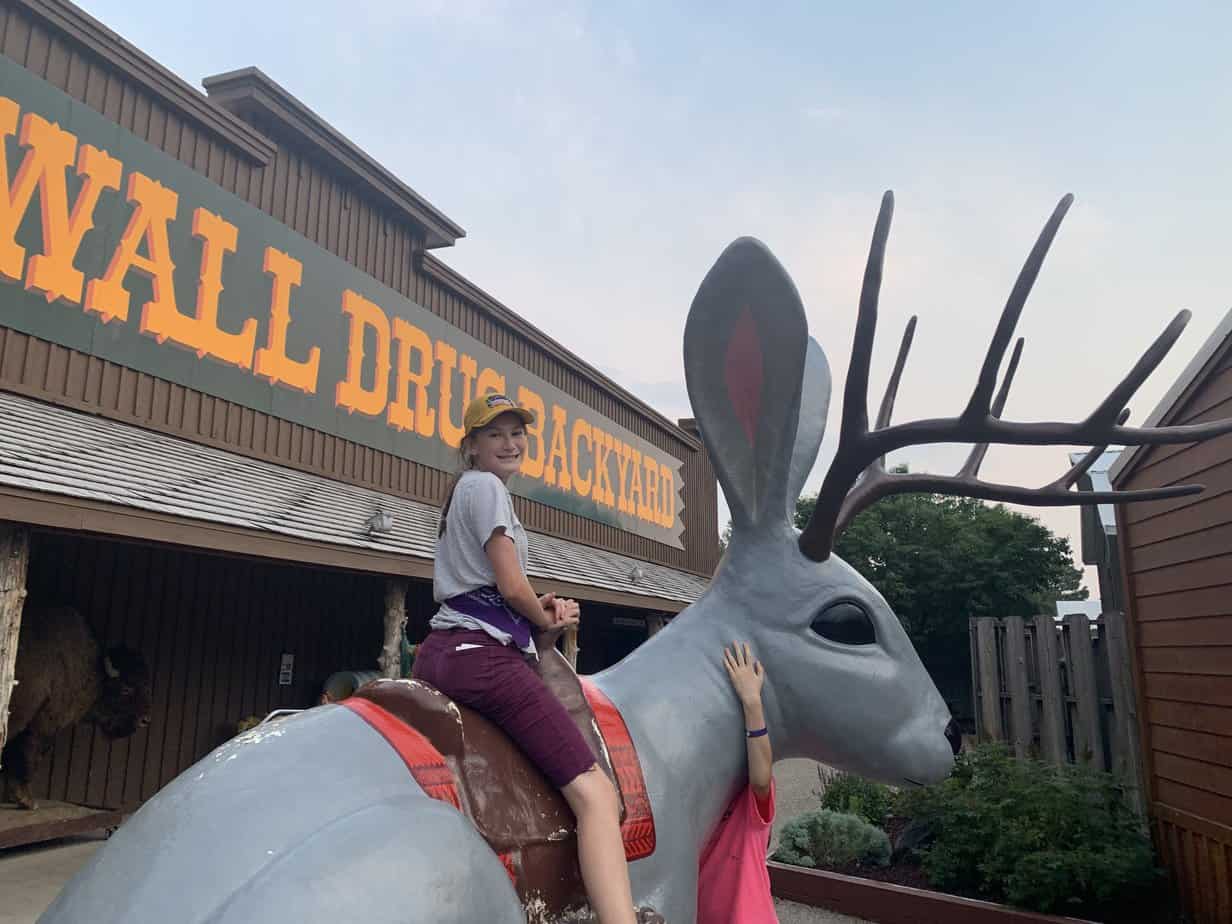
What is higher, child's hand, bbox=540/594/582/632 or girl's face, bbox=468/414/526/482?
girl's face, bbox=468/414/526/482

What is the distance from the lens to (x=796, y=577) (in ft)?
8.00

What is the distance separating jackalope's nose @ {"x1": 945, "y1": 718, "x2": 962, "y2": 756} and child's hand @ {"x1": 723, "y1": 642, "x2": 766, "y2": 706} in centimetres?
53

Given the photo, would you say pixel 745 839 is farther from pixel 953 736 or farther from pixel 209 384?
pixel 209 384

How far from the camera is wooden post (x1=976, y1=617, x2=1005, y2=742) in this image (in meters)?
7.59

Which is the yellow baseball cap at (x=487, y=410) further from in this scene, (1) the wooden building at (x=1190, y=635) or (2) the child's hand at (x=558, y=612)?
(1) the wooden building at (x=1190, y=635)

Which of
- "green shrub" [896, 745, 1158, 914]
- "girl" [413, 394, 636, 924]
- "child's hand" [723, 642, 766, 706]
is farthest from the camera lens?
"green shrub" [896, 745, 1158, 914]

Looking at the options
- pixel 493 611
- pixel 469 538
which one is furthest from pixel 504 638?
pixel 469 538

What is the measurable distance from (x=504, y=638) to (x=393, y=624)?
23.0 ft

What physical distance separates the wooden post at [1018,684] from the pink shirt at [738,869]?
229 inches

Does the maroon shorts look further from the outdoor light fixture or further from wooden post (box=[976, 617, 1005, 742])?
wooden post (box=[976, 617, 1005, 742])

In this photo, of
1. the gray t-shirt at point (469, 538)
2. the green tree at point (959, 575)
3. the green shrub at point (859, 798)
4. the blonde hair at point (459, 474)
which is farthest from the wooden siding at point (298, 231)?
the green tree at point (959, 575)

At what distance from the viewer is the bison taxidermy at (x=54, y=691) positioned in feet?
21.9

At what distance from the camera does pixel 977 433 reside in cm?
235

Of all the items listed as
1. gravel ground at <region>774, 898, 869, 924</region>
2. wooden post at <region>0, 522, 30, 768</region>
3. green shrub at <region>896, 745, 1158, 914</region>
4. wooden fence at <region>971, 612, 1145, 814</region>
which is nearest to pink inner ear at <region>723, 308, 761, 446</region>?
green shrub at <region>896, 745, 1158, 914</region>
